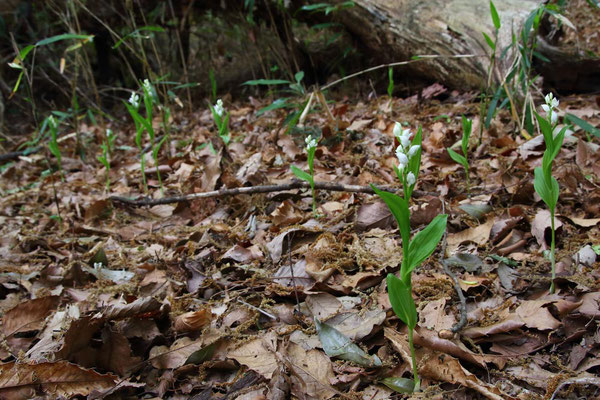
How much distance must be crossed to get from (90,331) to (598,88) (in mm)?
3600

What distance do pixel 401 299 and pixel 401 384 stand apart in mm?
234

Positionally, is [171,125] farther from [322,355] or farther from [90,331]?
[322,355]

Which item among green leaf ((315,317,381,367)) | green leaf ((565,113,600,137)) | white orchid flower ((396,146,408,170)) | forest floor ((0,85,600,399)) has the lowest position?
forest floor ((0,85,600,399))

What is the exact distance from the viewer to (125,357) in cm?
128

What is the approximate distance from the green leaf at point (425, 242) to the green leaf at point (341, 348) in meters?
0.29

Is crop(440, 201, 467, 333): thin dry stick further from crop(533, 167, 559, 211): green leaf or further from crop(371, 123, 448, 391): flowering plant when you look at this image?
crop(533, 167, 559, 211): green leaf

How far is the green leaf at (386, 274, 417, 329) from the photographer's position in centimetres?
100

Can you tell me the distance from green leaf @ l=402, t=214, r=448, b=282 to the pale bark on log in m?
2.23

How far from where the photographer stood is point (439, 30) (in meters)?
3.36

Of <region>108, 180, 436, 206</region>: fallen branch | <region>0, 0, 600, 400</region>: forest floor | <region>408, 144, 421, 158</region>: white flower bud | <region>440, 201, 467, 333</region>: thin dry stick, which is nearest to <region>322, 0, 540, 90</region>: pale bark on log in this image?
<region>0, 0, 600, 400</region>: forest floor

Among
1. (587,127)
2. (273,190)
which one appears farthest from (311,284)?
(587,127)

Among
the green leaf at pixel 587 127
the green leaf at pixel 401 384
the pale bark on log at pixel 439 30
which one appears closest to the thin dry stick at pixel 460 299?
the green leaf at pixel 401 384

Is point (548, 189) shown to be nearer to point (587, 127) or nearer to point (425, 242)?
point (425, 242)

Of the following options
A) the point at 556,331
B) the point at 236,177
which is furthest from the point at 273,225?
the point at 556,331
